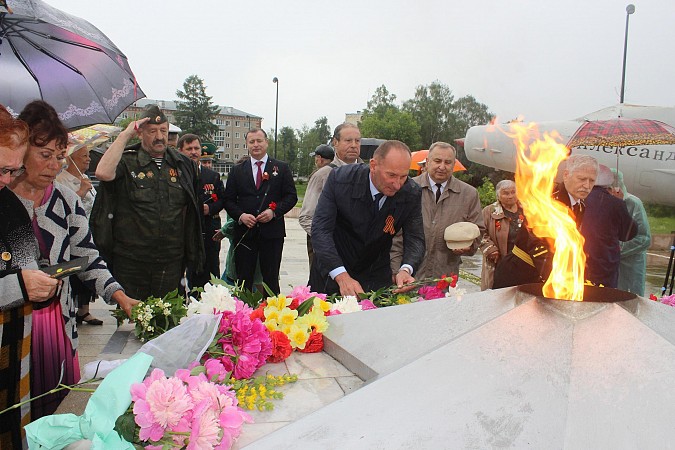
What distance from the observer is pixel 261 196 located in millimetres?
5762

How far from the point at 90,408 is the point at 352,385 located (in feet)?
3.01

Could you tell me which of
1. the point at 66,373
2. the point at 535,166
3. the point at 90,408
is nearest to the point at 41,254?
the point at 66,373

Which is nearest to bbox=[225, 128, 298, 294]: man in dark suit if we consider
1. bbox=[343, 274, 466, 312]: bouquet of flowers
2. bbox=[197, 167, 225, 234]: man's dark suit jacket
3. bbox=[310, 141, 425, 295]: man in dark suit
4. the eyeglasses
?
bbox=[197, 167, 225, 234]: man's dark suit jacket

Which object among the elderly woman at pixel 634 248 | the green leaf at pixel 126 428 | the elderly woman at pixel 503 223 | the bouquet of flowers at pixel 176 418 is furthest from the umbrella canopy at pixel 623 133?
the green leaf at pixel 126 428

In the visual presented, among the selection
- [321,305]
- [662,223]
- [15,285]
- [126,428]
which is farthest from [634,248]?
[662,223]

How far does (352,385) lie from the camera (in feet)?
6.79

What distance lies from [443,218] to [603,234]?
1.19m

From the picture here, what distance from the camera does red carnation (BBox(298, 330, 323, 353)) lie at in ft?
7.94

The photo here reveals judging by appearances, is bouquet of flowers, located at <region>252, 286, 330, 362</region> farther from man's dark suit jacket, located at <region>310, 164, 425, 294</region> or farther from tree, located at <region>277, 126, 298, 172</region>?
tree, located at <region>277, 126, 298, 172</region>

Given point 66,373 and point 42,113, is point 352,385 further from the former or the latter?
point 42,113

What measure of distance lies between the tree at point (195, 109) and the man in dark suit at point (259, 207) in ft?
209

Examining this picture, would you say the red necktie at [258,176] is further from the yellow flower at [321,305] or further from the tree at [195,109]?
the tree at [195,109]

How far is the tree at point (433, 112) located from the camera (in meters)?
61.4

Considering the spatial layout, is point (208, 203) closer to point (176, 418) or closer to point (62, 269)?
point (62, 269)
